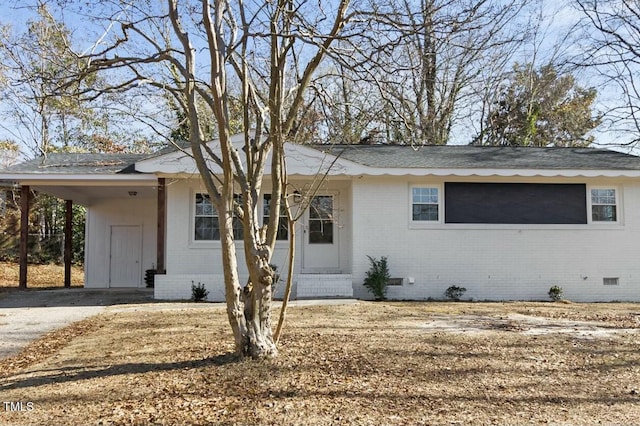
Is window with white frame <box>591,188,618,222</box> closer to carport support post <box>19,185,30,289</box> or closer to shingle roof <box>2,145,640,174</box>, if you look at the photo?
shingle roof <box>2,145,640,174</box>

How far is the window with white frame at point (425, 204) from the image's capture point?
1254 centimetres

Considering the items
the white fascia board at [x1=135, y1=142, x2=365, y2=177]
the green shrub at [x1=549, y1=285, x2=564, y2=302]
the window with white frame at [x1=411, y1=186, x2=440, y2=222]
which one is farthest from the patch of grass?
the green shrub at [x1=549, y1=285, x2=564, y2=302]

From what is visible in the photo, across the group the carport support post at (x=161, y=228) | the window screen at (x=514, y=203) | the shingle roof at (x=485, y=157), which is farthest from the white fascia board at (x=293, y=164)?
the window screen at (x=514, y=203)

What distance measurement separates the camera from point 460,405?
4340mm

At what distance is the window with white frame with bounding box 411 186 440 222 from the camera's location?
12539 millimetres

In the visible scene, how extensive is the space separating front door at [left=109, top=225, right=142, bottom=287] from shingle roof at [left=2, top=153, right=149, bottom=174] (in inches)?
108

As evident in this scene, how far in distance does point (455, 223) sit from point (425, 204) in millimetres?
861

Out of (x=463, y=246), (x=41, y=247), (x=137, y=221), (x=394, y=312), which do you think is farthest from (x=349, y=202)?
(x=41, y=247)

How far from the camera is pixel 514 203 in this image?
12633 millimetres

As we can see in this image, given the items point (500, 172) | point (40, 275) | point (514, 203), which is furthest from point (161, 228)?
point (40, 275)

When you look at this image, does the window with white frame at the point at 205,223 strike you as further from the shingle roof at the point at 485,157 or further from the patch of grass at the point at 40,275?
the patch of grass at the point at 40,275

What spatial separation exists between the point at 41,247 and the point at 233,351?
20158 millimetres

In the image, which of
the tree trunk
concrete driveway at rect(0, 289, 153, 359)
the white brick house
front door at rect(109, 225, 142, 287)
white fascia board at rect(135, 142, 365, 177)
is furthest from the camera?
front door at rect(109, 225, 142, 287)

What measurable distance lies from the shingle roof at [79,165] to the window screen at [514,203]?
26.6ft
